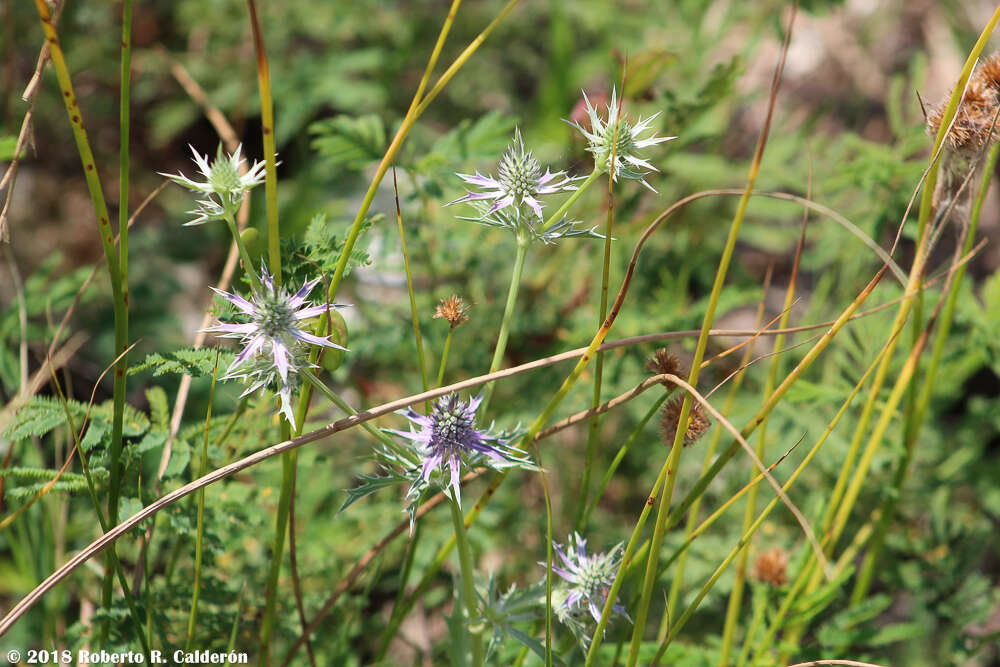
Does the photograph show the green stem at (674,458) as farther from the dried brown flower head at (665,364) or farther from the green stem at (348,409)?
the green stem at (348,409)

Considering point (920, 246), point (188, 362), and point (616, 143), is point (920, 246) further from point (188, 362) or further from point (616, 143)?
point (188, 362)

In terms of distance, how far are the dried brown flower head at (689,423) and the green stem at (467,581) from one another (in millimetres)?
382

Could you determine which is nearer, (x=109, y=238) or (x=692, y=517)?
(x=109, y=238)

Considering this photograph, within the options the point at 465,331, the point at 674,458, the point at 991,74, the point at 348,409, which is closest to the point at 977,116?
the point at 991,74

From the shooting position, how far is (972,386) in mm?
3209

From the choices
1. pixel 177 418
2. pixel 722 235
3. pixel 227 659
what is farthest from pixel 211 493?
pixel 722 235

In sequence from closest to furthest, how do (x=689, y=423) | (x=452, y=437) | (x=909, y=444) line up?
(x=452, y=437), (x=689, y=423), (x=909, y=444)

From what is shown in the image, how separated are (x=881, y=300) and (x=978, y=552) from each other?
0.67 metres

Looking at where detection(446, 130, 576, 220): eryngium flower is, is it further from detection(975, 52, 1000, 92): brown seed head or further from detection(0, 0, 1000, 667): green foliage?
detection(975, 52, 1000, 92): brown seed head

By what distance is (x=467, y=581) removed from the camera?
1.21 m

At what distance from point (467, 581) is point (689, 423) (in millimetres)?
443

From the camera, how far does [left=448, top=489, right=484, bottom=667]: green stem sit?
3.68 feet

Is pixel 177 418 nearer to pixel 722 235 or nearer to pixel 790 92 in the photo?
pixel 722 235

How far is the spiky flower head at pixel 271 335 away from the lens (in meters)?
0.94
